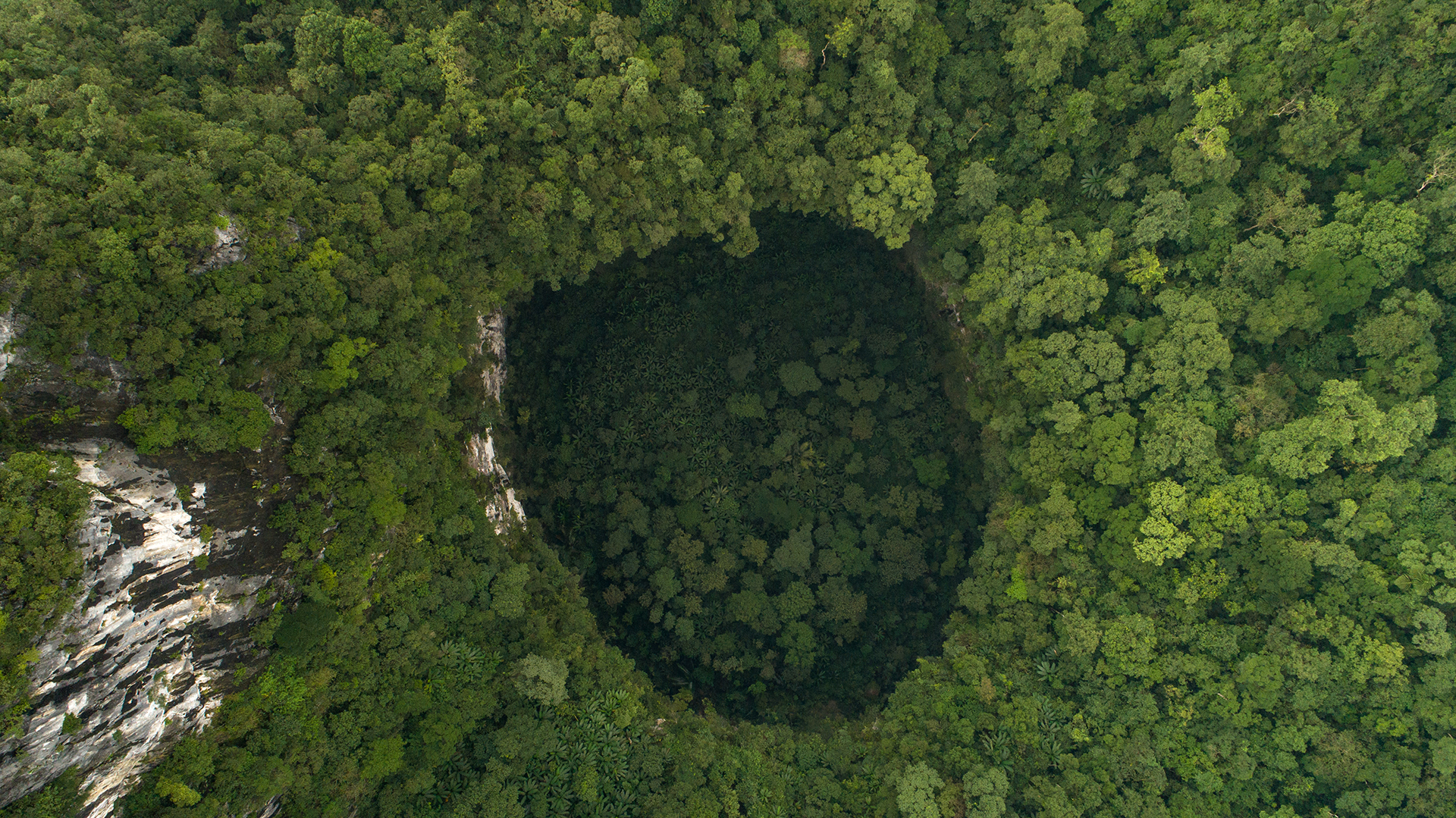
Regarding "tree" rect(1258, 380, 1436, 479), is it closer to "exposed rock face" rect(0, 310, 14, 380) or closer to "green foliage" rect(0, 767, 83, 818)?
"green foliage" rect(0, 767, 83, 818)

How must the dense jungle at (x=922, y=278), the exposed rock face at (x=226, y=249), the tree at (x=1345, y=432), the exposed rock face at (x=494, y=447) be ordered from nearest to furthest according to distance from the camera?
the exposed rock face at (x=226, y=249), the dense jungle at (x=922, y=278), the tree at (x=1345, y=432), the exposed rock face at (x=494, y=447)

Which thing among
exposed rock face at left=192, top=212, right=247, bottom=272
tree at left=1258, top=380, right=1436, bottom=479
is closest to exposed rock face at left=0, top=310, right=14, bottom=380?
exposed rock face at left=192, top=212, right=247, bottom=272

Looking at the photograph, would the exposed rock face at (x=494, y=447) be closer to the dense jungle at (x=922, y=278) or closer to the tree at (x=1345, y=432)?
the dense jungle at (x=922, y=278)

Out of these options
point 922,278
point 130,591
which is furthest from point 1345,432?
point 130,591

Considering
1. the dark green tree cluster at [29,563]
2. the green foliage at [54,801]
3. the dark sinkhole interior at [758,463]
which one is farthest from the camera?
the dark sinkhole interior at [758,463]

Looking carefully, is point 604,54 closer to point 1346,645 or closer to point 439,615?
point 439,615

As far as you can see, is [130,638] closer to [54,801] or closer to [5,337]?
[54,801]

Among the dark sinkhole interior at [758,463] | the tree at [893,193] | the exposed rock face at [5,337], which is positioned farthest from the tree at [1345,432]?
the exposed rock face at [5,337]
